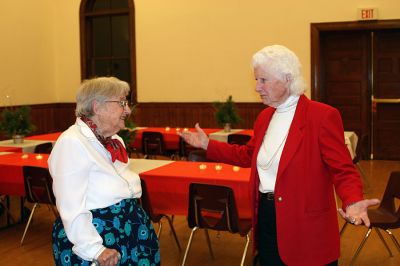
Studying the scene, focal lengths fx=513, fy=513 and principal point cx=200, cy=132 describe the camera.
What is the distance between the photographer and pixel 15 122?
22.0 feet

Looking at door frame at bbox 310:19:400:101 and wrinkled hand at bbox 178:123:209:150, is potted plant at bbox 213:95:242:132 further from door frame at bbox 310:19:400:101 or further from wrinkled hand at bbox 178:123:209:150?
wrinkled hand at bbox 178:123:209:150

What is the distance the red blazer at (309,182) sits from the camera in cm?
226

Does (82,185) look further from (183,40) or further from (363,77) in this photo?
(183,40)

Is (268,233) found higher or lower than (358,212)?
lower

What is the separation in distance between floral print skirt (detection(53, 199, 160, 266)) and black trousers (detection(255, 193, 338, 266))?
0.52 meters

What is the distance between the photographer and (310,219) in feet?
A: 7.52

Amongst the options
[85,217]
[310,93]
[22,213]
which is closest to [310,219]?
[85,217]

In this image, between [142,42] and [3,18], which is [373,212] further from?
[3,18]

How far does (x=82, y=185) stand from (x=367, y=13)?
8320 mm

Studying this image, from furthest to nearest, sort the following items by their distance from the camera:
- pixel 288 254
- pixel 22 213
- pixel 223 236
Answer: pixel 22 213 → pixel 223 236 → pixel 288 254

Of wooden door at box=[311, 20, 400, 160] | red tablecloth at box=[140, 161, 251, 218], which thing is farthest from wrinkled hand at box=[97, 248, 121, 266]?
wooden door at box=[311, 20, 400, 160]

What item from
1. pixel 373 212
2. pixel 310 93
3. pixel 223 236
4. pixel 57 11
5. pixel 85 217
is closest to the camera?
pixel 85 217

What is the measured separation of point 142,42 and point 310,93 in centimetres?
396

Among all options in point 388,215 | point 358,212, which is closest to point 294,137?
point 358,212
